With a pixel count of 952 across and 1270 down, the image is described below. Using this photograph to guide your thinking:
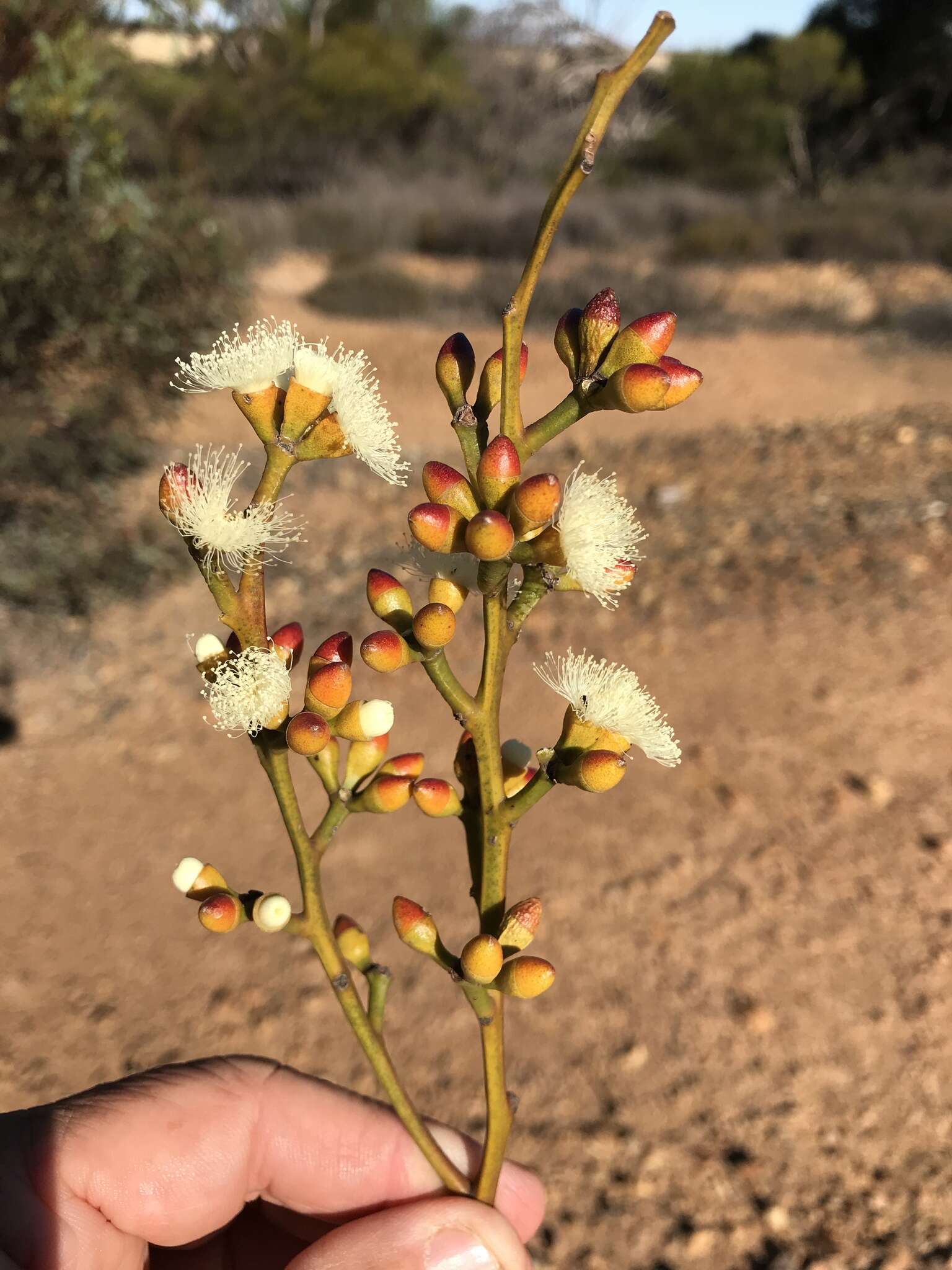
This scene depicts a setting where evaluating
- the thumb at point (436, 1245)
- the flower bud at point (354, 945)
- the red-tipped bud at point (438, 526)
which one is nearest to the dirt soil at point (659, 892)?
the thumb at point (436, 1245)

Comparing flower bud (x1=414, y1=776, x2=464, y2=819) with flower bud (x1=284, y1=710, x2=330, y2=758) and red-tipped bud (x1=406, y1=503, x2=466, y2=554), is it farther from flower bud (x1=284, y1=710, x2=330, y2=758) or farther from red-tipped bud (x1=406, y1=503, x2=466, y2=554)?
red-tipped bud (x1=406, y1=503, x2=466, y2=554)

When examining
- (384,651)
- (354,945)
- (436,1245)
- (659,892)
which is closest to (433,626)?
(384,651)

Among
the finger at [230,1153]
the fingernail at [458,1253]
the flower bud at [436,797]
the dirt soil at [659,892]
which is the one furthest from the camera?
the dirt soil at [659,892]

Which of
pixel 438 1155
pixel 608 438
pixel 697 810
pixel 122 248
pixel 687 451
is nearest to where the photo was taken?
pixel 438 1155

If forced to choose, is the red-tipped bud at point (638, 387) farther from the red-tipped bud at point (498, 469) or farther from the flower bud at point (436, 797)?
the flower bud at point (436, 797)

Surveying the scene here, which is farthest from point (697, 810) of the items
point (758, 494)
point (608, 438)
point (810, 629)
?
point (608, 438)

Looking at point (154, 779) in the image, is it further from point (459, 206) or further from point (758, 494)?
point (459, 206)

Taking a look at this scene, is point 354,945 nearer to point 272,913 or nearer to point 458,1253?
point 272,913
